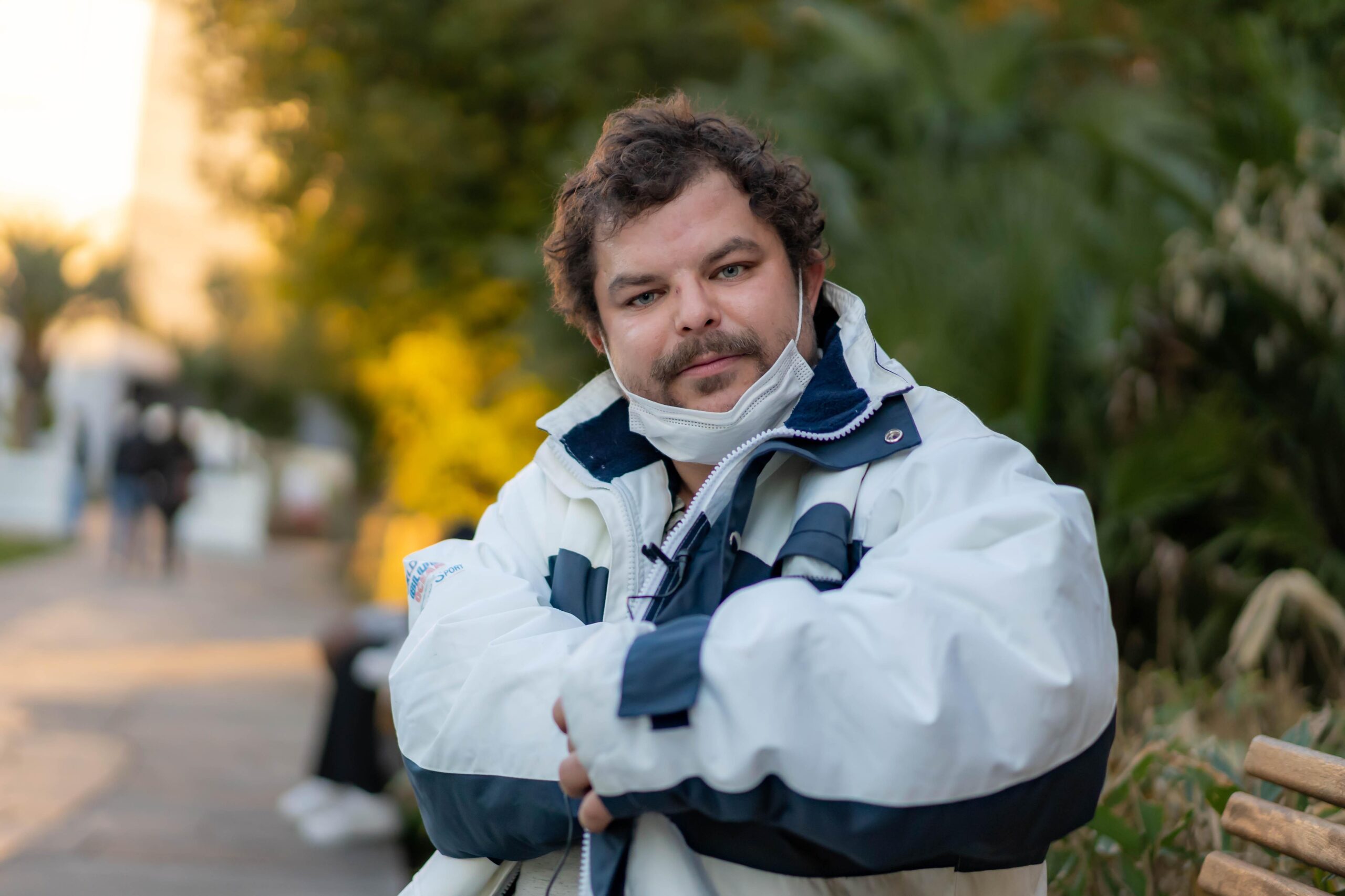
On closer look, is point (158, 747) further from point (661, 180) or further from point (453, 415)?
point (661, 180)

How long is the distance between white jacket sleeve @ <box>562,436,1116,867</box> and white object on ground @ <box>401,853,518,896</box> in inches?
14.5

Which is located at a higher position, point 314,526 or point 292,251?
point 292,251

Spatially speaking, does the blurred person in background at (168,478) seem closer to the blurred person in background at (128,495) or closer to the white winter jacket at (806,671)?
the blurred person in background at (128,495)

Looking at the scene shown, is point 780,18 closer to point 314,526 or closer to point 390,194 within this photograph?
point 390,194

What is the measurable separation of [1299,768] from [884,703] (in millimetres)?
663

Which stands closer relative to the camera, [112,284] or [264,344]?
[264,344]

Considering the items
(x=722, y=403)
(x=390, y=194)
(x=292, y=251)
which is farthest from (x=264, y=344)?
(x=722, y=403)

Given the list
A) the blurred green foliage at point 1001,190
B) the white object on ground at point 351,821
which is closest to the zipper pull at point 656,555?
the blurred green foliage at point 1001,190

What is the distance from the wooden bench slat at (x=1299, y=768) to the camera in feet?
5.04

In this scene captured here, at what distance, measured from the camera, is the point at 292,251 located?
10156mm

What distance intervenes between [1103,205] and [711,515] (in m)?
4.09

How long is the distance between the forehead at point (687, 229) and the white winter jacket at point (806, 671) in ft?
0.74

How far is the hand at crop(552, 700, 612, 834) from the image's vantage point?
56.7 inches

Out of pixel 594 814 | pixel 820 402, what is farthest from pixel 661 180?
pixel 594 814
